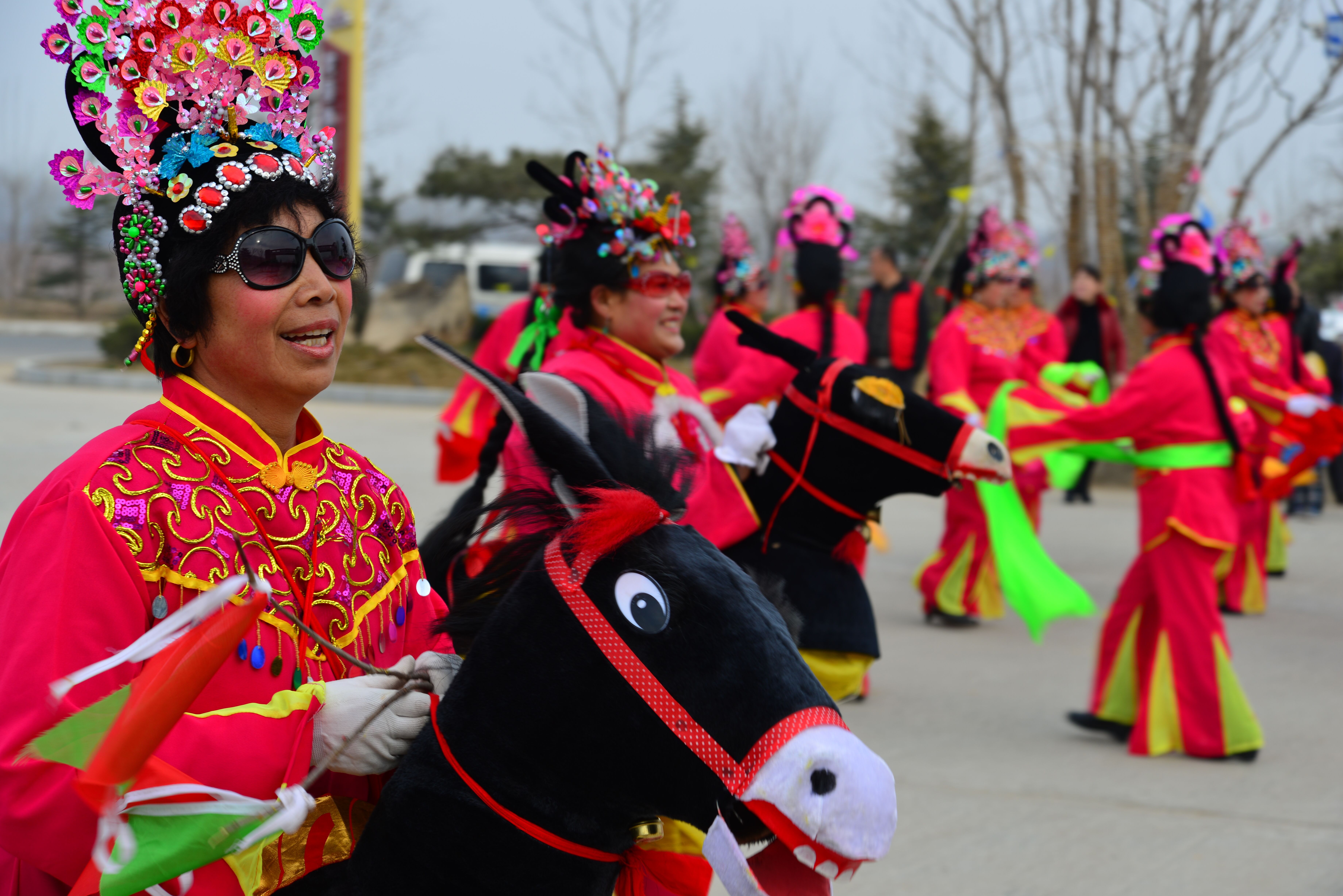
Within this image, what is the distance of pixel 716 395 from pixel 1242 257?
3447 mm

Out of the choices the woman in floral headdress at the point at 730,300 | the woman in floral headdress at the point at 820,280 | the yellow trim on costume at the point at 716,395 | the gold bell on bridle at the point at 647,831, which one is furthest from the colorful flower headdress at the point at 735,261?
the gold bell on bridle at the point at 647,831

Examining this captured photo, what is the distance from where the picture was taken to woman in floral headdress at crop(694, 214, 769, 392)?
714 centimetres

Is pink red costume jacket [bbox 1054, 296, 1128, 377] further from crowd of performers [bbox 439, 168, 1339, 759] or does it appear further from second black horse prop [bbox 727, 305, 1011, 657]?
second black horse prop [bbox 727, 305, 1011, 657]

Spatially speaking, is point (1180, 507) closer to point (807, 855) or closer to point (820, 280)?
point (820, 280)

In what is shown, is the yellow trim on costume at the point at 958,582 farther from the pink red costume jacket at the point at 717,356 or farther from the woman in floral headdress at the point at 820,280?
the pink red costume jacket at the point at 717,356

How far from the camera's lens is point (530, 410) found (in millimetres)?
1507

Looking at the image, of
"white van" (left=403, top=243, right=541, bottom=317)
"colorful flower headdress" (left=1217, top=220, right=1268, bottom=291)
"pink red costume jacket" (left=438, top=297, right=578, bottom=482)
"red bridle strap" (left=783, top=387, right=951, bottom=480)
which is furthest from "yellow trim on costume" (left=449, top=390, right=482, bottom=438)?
"white van" (left=403, top=243, right=541, bottom=317)

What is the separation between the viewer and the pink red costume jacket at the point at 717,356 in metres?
7.02

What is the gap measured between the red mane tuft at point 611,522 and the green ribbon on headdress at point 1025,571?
8.95ft

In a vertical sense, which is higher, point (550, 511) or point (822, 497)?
point (550, 511)

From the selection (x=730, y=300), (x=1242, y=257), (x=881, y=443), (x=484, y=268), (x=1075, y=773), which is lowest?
(x=484, y=268)

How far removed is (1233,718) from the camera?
479 centimetres

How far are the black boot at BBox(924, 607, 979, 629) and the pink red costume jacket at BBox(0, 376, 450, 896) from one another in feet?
18.7

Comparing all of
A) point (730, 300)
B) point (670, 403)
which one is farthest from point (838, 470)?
point (730, 300)
